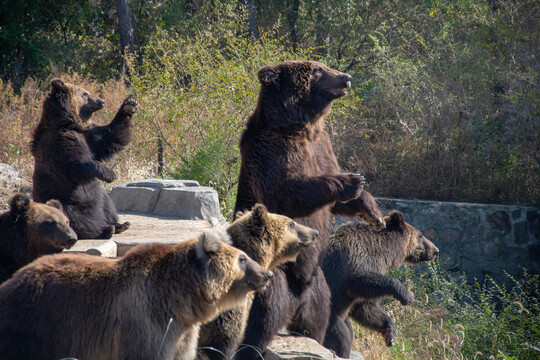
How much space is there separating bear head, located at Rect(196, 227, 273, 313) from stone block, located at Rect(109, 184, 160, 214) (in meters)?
5.07

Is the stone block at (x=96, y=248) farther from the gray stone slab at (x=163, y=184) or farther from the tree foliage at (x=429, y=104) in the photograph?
the tree foliage at (x=429, y=104)

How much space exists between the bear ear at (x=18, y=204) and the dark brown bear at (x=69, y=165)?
156cm

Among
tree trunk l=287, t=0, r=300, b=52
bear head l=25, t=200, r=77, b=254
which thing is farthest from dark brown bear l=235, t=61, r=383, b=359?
tree trunk l=287, t=0, r=300, b=52

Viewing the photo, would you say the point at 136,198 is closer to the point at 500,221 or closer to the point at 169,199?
the point at 169,199

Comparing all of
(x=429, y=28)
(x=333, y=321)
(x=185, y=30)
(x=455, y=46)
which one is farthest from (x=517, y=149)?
(x=185, y=30)

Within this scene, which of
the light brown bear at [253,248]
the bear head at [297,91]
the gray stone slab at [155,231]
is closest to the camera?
the light brown bear at [253,248]

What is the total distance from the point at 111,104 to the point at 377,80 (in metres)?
6.69

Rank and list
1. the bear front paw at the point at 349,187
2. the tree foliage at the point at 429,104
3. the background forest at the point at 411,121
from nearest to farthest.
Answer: the bear front paw at the point at 349,187, the background forest at the point at 411,121, the tree foliage at the point at 429,104

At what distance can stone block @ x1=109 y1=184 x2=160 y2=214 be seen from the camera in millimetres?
8766

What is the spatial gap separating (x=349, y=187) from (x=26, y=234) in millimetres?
2698

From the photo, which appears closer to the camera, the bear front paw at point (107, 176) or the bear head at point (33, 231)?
the bear head at point (33, 231)

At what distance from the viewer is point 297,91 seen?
5359 millimetres

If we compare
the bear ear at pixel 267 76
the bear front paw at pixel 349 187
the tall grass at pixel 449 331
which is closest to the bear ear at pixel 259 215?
the bear front paw at pixel 349 187

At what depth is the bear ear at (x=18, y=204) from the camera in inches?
183
